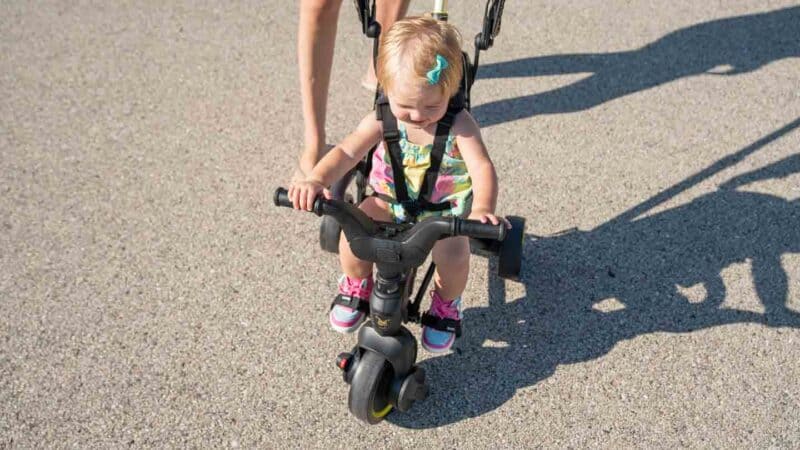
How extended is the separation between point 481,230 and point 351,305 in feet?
2.76

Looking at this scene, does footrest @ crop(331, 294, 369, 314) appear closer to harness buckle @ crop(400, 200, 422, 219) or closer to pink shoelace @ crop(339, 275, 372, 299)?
pink shoelace @ crop(339, 275, 372, 299)

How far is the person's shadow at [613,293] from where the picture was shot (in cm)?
294

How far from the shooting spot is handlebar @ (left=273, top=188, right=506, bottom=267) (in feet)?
7.70

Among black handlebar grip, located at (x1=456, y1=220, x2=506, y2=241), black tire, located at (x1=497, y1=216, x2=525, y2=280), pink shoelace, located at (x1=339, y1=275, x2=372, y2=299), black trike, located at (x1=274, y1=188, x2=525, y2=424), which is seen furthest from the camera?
black tire, located at (x1=497, y1=216, x2=525, y2=280)

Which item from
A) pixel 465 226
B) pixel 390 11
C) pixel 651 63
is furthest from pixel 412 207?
pixel 651 63

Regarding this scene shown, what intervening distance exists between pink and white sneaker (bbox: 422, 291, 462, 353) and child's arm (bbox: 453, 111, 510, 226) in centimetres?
45

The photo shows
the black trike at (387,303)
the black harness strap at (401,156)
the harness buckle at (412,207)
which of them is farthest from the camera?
the harness buckle at (412,207)

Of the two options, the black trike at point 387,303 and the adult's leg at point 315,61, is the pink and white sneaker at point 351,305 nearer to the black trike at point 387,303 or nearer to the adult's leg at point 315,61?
the black trike at point 387,303

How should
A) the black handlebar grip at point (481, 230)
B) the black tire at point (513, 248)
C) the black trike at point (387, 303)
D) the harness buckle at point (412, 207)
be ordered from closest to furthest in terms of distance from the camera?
the black handlebar grip at point (481, 230)
the black trike at point (387, 303)
the harness buckle at point (412, 207)
the black tire at point (513, 248)

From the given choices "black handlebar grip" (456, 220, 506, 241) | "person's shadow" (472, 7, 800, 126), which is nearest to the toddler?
"black handlebar grip" (456, 220, 506, 241)

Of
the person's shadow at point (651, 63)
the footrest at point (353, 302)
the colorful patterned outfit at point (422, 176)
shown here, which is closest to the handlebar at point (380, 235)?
the colorful patterned outfit at point (422, 176)

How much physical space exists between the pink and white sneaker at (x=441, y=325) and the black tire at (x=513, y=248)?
0.99ft

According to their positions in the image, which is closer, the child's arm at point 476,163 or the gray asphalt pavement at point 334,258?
the child's arm at point 476,163

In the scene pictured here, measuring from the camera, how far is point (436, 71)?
2365 millimetres
